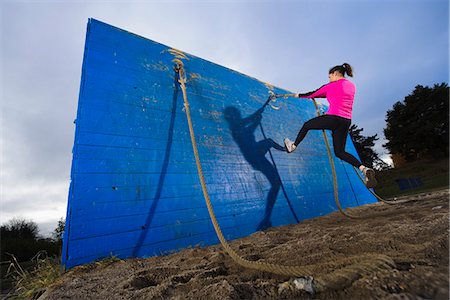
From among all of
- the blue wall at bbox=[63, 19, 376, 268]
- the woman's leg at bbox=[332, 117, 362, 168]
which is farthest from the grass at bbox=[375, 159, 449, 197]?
the woman's leg at bbox=[332, 117, 362, 168]

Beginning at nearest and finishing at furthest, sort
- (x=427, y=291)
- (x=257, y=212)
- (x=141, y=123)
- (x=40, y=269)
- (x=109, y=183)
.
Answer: (x=427, y=291) → (x=40, y=269) → (x=109, y=183) → (x=141, y=123) → (x=257, y=212)

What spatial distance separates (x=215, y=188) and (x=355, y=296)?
2.62 m

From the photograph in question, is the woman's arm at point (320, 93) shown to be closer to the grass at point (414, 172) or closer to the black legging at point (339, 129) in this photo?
the black legging at point (339, 129)

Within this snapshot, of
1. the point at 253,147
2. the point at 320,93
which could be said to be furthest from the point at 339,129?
the point at 253,147

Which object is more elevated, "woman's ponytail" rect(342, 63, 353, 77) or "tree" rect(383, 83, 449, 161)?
"tree" rect(383, 83, 449, 161)

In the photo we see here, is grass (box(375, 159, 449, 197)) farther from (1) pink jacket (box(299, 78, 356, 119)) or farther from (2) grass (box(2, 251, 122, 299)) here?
(2) grass (box(2, 251, 122, 299))

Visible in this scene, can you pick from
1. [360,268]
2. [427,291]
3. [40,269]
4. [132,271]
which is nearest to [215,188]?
[132,271]

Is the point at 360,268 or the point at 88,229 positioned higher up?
the point at 88,229

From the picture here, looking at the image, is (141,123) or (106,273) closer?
(106,273)

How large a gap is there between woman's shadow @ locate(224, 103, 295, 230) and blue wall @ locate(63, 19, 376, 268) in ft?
0.08

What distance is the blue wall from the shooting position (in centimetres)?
253

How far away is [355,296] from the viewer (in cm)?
99

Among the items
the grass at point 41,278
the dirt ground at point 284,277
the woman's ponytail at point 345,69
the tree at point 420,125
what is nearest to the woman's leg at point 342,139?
the woman's ponytail at point 345,69

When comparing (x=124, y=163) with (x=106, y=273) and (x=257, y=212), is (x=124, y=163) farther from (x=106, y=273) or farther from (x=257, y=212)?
(x=257, y=212)
